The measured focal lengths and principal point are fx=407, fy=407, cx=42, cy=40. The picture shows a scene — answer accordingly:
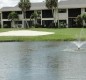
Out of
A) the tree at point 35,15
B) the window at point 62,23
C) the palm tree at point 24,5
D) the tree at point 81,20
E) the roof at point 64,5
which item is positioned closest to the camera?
the tree at point 81,20

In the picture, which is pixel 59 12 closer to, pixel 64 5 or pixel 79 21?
pixel 64 5

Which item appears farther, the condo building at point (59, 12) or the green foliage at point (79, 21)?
the condo building at point (59, 12)

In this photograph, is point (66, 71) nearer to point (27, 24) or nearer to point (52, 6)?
point (52, 6)

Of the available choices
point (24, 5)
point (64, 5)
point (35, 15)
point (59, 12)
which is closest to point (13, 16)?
point (24, 5)

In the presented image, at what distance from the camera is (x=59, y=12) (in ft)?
333

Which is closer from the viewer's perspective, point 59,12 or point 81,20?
point 81,20

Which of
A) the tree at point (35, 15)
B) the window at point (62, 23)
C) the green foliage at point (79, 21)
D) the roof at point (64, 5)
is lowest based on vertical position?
the window at point (62, 23)

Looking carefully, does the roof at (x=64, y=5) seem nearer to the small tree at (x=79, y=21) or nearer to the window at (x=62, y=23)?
the window at (x=62, y=23)

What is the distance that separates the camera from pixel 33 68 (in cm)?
2062

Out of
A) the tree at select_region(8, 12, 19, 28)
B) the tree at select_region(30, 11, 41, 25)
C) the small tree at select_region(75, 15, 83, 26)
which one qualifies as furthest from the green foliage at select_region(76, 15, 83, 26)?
the tree at select_region(8, 12, 19, 28)

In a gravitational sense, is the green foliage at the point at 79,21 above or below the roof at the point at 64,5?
below

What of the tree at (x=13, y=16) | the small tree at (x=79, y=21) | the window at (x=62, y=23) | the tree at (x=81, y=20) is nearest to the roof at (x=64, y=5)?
the tree at (x=13, y=16)

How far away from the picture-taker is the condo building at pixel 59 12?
9782 centimetres

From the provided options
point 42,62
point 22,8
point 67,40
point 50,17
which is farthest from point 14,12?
point 42,62
